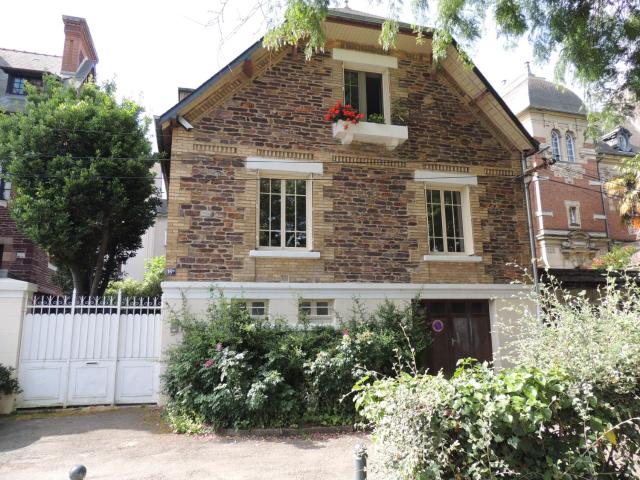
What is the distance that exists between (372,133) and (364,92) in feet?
5.40

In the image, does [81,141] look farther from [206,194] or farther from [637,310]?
[637,310]

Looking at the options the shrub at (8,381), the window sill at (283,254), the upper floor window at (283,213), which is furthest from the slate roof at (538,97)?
the shrub at (8,381)

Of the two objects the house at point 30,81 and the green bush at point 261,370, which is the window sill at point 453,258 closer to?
the green bush at point 261,370

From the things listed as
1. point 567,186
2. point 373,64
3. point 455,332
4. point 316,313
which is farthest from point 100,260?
point 567,186

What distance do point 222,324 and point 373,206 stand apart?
173 inches

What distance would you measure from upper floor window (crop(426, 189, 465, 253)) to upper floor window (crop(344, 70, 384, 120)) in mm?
2512

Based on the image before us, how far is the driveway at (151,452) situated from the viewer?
5.78 meters

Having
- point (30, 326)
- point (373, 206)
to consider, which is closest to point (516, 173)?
point (373, 206)

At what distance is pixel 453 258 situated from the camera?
10820 millimetres

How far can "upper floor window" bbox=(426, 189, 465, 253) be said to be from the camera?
442 inches


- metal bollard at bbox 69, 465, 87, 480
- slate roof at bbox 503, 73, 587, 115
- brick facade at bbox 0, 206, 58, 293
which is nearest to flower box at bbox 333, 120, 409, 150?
metal bollard at bbox 69, 465, 87, 480

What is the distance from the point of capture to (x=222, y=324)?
8.40m

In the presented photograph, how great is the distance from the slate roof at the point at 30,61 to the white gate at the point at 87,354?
11502mm

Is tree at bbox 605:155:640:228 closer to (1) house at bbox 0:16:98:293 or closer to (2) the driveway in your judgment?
(2) the driveway
